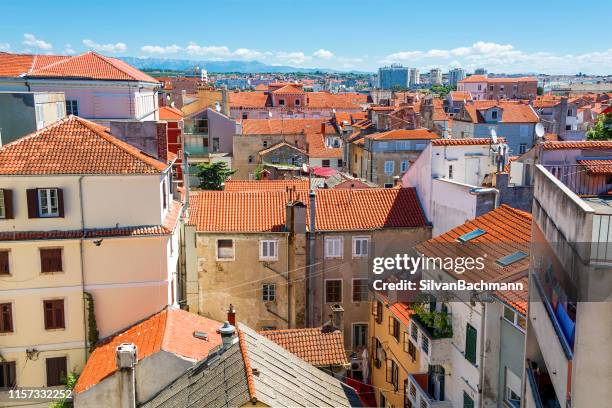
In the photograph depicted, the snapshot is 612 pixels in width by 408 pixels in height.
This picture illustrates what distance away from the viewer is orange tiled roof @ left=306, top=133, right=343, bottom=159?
63.0 m

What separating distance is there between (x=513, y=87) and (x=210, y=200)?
406 feet

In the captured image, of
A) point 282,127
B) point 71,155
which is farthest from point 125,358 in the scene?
point 282,127

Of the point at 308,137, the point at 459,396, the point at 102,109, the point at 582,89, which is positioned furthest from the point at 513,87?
the point at 459,396

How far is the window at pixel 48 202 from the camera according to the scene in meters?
23.6


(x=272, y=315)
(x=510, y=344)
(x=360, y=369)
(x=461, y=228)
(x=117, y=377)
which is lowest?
(x=360, y=369)

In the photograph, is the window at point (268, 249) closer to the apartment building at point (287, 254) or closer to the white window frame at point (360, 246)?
the apartment building at point (287, 254)

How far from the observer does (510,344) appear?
17.3 metres

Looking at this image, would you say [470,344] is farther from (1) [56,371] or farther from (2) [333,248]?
(1) [56,371]

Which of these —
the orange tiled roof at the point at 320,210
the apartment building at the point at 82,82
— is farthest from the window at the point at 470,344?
the apartment building at the point at 82,82

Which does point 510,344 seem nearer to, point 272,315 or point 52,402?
point 272,315

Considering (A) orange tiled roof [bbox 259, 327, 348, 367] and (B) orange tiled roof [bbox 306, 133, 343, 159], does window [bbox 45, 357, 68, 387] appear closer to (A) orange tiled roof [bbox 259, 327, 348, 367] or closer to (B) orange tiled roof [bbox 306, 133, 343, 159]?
(A) orange tiled roof [bbox 259, 327, 348, 367]

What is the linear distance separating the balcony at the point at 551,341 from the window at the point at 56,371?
60.3 feet


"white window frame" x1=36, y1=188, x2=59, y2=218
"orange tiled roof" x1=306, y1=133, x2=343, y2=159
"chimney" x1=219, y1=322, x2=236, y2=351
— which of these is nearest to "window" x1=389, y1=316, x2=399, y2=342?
"chimney" x1=219, y1=322, x2=236, y2=351

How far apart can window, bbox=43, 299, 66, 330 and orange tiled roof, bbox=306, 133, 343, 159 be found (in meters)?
40.1
